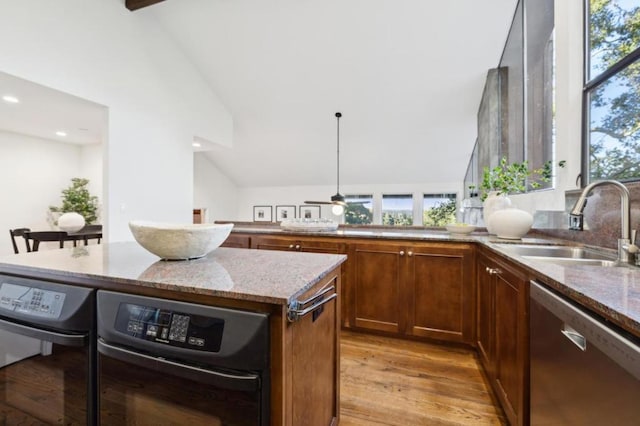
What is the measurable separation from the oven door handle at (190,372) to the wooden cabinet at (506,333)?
1151 mm

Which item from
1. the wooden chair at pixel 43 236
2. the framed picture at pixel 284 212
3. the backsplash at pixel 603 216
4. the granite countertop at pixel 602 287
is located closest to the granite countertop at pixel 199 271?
the granite countertop at pixel 602 287

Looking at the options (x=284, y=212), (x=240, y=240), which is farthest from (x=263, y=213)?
(x=240, y=240)

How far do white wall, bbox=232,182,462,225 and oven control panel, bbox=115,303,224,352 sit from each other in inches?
292

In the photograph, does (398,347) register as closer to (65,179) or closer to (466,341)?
(466,341)

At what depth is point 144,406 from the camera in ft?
2.96

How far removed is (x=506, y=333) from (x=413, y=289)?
0.91m

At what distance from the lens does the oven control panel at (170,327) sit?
2.66 feet

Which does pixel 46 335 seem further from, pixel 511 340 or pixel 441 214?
pixel 441 214

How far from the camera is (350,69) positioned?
14.5 feet

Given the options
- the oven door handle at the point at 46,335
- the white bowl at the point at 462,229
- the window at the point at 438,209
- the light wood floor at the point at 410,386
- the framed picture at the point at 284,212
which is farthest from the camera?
the framed picture at the point at 284,212

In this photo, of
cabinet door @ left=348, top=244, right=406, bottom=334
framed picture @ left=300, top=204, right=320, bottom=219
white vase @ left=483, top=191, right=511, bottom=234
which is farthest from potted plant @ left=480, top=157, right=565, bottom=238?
framed picture @ left=300, top=204, right=320, bottom=219

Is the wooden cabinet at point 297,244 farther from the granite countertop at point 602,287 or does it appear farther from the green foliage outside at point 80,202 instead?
the green foliage outside at point 80,202

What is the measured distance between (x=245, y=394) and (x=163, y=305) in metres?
0.36

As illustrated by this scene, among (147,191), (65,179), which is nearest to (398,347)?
(147,191)
